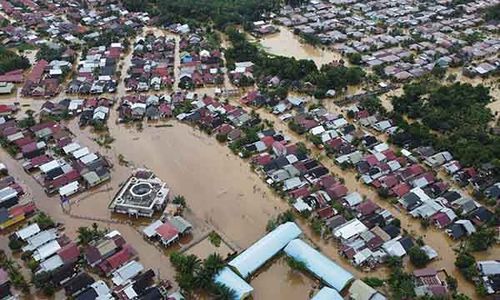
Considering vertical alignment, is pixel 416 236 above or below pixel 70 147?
below

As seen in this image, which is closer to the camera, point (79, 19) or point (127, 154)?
point (127, 154)

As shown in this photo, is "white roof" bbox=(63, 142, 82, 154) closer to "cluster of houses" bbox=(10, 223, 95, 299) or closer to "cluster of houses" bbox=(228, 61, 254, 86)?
"cluster of houses" bbox=(10, 223, 95, 299)

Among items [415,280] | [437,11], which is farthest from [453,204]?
[437,11]

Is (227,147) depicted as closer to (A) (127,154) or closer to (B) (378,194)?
(A) (127,154)

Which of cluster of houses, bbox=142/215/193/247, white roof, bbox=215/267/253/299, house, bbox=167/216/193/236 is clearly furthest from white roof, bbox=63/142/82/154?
white roof, bbox=215/267/253/299

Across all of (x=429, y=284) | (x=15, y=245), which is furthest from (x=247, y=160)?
(x=15, y=245)

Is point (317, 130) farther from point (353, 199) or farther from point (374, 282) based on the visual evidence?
point (374, 282)

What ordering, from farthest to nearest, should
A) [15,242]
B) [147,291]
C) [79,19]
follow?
1. [79,19]
2. [15,242]
3. [147,291]

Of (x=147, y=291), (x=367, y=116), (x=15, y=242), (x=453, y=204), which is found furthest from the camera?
(x=367, y=116)
